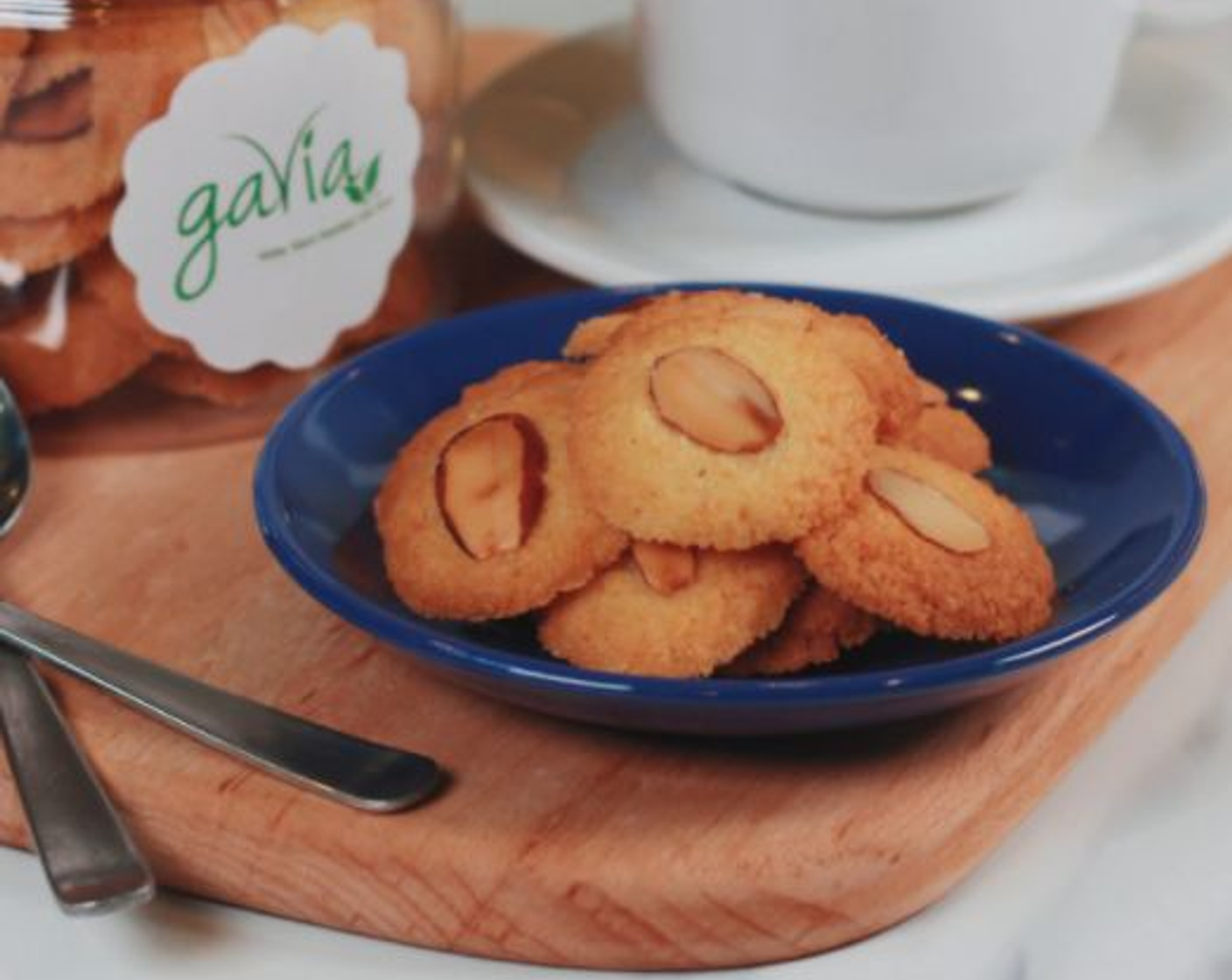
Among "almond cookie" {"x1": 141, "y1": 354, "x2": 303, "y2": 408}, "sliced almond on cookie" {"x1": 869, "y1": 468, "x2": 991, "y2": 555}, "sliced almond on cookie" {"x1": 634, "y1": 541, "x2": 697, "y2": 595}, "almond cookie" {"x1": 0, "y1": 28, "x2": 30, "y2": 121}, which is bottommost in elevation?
"almond cookie" {"x1": 141, "y1": 354, "x2": 303, "y2": 408}

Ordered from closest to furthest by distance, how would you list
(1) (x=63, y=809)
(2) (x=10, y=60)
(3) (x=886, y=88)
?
(1) (x=63, y=809) → (2) (x=10, y=60) → (3) (x=886, y=88)

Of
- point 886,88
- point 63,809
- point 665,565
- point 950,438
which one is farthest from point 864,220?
point 63,809

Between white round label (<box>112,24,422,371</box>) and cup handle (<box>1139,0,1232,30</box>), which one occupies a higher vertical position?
cup handle (<box>1139,0,1232,30</box>)

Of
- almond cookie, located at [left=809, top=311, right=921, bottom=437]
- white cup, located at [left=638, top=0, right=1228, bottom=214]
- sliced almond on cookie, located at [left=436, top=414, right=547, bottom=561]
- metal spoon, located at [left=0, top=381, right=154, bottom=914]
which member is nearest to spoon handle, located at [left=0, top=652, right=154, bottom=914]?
metal spoon, located at [left=0, top=381, right=154, bottom=914]

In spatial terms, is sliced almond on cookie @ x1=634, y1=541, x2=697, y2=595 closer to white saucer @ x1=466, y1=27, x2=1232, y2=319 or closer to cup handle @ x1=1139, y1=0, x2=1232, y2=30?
white saucer @ x1=466, y1=27, x2=1232, y2=319

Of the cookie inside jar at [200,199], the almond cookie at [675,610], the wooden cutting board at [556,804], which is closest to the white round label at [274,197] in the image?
the cookie inside jar at [200,199]

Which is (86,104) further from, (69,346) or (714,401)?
(714,401)
